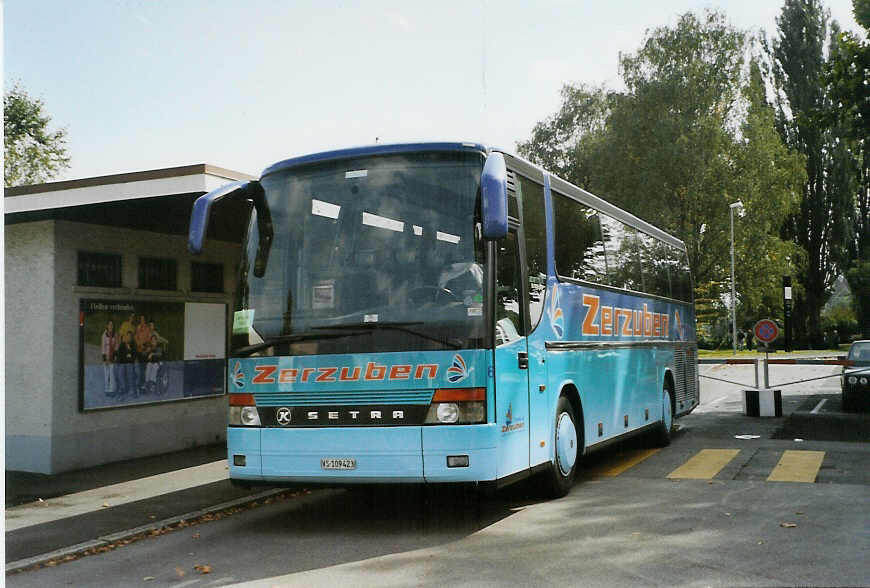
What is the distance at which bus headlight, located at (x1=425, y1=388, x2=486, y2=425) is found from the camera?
7.33 meters

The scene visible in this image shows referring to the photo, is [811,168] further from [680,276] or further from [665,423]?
[665,423]

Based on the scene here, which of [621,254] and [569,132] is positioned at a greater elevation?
[569,132]

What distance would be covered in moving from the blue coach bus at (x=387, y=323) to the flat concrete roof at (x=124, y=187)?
2.46 metres

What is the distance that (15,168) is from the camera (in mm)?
57125

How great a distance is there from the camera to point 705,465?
1173 centimetres

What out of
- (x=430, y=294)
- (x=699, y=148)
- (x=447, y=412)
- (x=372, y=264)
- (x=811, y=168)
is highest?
(x=811, y=168)

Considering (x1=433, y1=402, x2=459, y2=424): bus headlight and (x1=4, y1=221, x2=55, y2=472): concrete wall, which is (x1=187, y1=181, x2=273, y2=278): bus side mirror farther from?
(x1=4, y1=221, x2=55, y2=472): concrete wall

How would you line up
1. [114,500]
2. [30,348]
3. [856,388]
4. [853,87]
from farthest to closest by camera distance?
[856,388], [853,87], [30,348], [114,500]

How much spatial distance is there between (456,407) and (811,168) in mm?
55567

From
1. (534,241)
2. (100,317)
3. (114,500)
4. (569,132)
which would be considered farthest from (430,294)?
(569,132)

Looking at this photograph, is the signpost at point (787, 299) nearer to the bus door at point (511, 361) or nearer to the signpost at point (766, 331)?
the signpost at point (766, 331)

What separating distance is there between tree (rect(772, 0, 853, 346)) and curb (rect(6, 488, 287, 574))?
5151cm

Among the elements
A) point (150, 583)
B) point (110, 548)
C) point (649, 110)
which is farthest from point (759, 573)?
point (649, 110)

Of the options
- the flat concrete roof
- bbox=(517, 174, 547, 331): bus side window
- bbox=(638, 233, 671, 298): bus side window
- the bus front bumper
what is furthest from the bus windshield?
bbox=(638, 233, 671, 298): bus side window
